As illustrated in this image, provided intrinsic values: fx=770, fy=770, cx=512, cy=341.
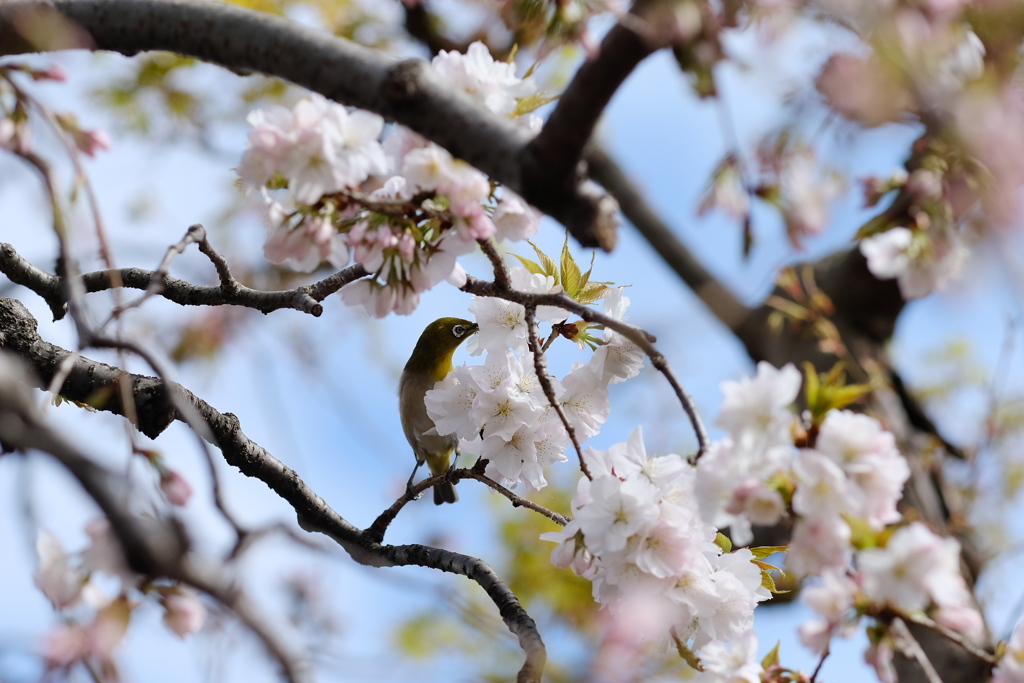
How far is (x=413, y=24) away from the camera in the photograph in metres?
5.62

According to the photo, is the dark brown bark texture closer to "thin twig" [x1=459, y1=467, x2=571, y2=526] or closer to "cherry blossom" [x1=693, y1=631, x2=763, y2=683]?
"thin twig" [x1=459, y1=467, x2=571, y2=526]

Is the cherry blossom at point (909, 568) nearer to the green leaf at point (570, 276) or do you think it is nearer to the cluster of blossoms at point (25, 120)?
the green leaf at point (570, 276)

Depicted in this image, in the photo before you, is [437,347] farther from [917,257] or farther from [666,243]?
[666,243]

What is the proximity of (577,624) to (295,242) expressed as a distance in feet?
15.7

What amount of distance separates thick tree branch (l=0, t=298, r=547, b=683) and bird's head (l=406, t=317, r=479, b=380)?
0.86m

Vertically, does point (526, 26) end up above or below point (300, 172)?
above

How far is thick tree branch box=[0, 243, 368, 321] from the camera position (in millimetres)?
1679

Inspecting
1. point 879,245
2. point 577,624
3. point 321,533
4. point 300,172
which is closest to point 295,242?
point 300,172

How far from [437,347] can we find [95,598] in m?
1.66

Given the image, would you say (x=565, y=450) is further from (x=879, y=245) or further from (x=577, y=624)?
(x=577, y=624)

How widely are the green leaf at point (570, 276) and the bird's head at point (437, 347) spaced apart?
1.11m

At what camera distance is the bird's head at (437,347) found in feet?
8.93

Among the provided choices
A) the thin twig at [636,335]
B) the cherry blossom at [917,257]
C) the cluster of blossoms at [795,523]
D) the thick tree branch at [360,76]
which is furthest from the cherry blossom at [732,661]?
the cherry blossom at [917,257]

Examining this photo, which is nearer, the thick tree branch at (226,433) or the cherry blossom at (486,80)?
the cherry blossom at (486,80)
